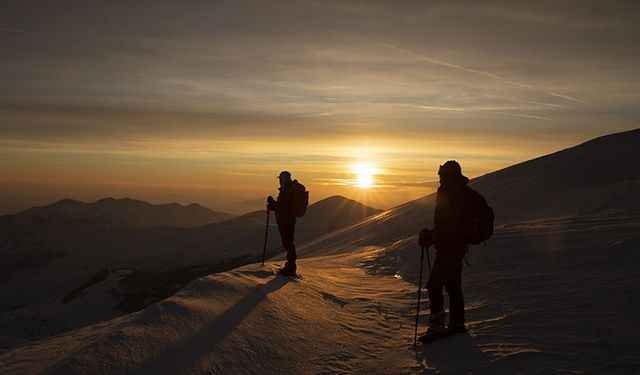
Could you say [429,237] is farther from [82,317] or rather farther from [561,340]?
[82,317]

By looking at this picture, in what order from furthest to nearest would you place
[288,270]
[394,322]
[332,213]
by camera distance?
1. [332,213]
2. [288,270]
3. [394,322]

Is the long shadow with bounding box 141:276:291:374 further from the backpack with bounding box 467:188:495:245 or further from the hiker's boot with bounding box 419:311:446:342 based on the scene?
the backpack with bounding box 467:188:495:245

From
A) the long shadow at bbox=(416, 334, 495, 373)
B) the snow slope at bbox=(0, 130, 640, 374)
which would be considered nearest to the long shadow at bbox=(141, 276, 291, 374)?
the snow slope at bbox=(0, 130, 640, 374)

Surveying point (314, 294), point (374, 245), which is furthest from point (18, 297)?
point (314, 294)

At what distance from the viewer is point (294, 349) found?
6.45 meters

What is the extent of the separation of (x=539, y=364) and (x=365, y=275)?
28.2ft

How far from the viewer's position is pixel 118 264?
9969 centimetres

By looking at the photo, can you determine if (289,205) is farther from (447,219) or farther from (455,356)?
(455,356)

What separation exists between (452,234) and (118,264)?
106 metres

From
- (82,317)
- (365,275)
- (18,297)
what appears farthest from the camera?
(18,297)

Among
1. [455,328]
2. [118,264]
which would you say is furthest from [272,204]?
[118,264]

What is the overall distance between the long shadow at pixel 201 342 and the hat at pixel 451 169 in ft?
13.2

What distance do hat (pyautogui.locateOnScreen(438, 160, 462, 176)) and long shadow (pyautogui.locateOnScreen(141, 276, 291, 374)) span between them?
4.01m

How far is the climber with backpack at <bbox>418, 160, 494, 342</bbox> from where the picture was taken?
6.84m
